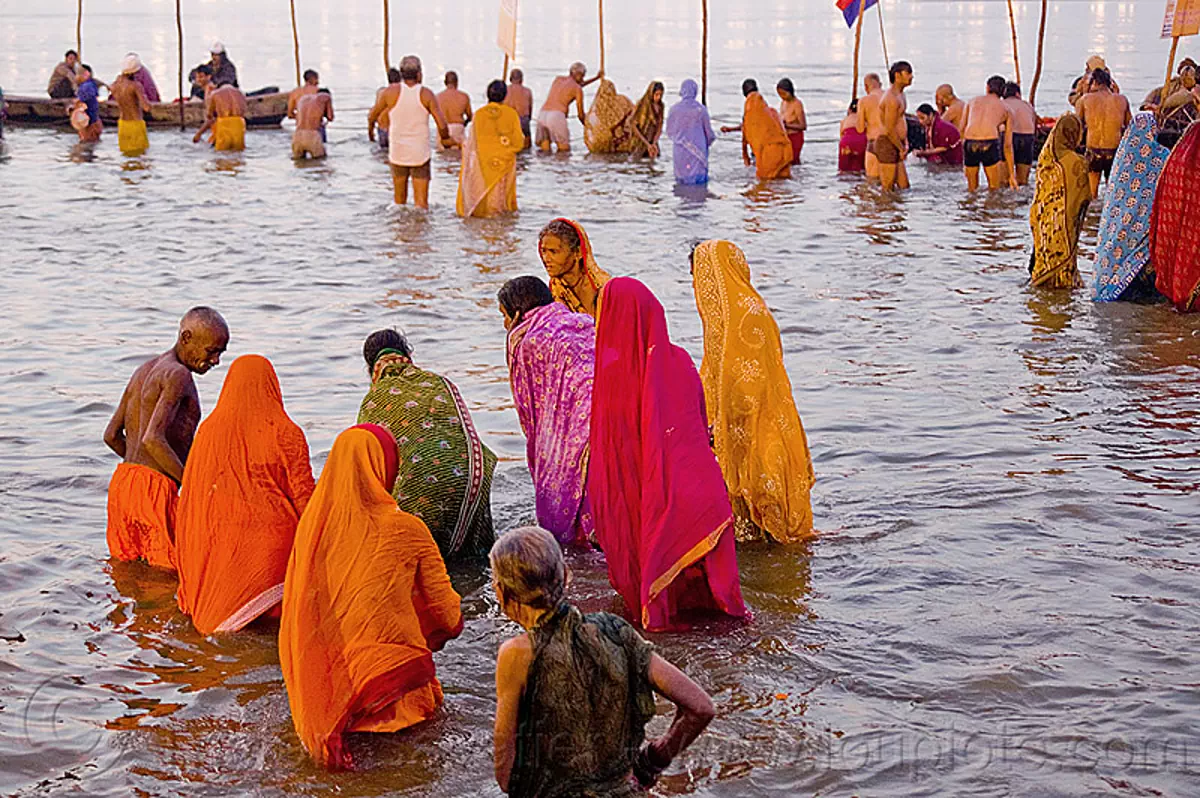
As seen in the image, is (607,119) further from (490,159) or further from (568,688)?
(568,688)

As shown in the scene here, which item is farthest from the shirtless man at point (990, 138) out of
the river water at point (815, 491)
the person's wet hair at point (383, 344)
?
the person's wet hair at point (383, 344)

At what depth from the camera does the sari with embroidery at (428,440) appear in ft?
18.8

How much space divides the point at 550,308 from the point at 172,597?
1952 millimetres

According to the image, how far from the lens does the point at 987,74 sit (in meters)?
43.3

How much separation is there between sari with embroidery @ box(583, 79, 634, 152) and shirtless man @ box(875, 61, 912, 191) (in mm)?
4697

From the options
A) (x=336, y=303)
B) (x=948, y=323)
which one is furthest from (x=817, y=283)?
(x=336, y=303)

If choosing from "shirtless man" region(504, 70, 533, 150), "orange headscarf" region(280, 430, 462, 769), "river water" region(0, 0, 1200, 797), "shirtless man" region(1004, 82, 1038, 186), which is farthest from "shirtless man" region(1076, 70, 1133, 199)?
"orange headscarf" region(280, 430, 462, 769)

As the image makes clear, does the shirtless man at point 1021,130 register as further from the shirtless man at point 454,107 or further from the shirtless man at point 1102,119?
the shirtless man at point 454,107

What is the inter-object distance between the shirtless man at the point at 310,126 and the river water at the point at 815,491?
→ 1384 millimetres

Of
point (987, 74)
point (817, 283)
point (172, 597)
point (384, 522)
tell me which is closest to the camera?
point (384, 522)

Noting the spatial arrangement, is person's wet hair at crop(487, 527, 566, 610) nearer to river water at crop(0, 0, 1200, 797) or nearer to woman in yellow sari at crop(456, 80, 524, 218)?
river water at crop(0, 0, 1200, 797)

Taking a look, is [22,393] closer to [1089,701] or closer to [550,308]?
[550,308]

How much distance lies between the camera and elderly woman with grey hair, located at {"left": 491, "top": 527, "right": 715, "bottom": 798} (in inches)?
128

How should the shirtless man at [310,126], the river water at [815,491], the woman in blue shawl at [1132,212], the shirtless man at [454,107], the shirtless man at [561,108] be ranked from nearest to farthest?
the river water at [815,491], the woman in blue shawl at [1132,212], the shirtless man at [454,107], the shirtless man at [310,126], the shirtless man at [561,108]
